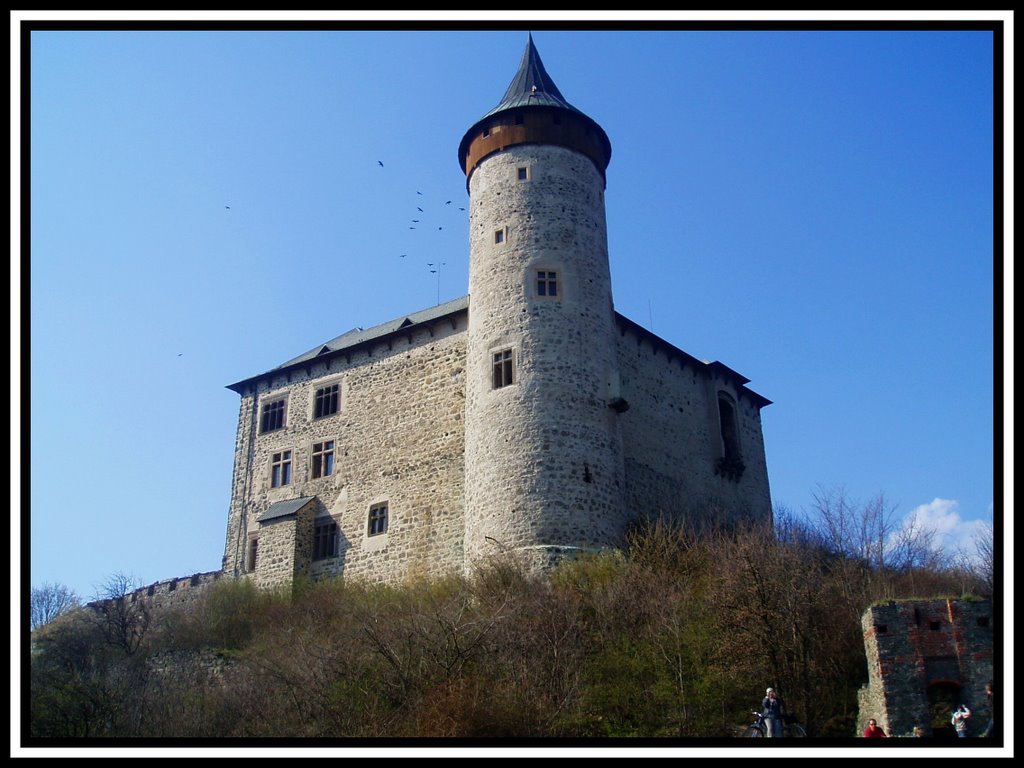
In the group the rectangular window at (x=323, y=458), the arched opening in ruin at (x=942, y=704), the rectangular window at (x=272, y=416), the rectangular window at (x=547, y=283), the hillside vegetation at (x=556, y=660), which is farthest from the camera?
the rectangular window at (x=272, y=416)

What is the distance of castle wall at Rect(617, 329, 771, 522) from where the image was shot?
3175 centimetres

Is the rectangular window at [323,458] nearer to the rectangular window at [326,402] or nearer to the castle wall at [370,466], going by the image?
the castle wall at [370,466]

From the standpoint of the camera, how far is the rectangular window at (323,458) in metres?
34.7

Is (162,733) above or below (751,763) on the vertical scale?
below

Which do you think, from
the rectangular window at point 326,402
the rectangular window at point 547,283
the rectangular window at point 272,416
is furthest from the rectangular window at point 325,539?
the rectangular window at point 547,283

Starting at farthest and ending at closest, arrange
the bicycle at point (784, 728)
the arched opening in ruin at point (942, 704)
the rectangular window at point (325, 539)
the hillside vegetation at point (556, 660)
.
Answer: the rectangular window at point (325, 539)
the hillside vegetation at point (556, 660)
the bicycle at point (784, 728)
the arched opening in ruin at point (942, 704)

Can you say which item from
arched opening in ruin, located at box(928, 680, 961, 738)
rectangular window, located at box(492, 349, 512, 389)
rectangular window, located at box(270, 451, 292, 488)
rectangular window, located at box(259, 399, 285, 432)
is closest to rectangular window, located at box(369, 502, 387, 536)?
rectangular window, located at box(270, 451, 292, 488)

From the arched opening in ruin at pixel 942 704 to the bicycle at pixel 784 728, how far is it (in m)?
2.15

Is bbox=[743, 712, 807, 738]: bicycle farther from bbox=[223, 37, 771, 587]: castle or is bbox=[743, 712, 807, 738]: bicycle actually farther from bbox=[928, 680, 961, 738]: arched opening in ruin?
bbox=[223, 37, 771, 587]: castle

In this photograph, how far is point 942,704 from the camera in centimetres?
1691
